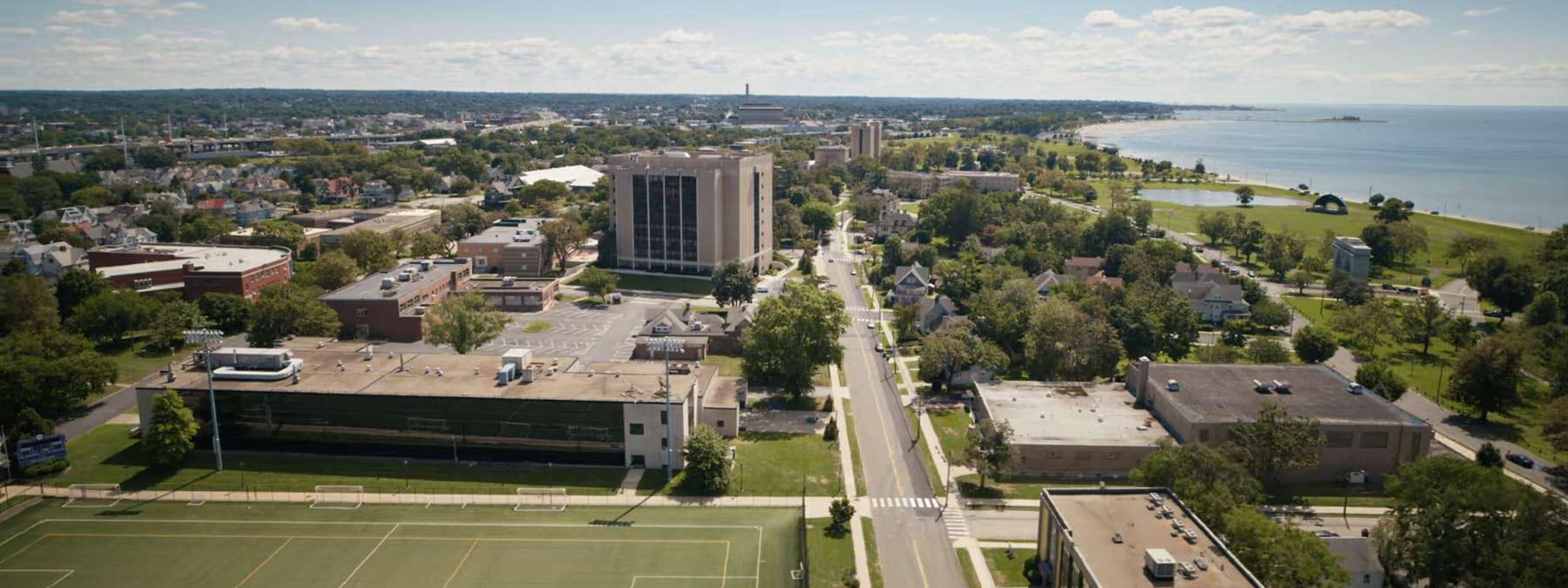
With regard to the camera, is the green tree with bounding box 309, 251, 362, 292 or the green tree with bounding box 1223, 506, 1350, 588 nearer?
the green tree with bounding box 1223, 506, 1350, 588

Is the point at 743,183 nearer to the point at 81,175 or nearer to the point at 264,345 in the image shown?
the point at 264,345

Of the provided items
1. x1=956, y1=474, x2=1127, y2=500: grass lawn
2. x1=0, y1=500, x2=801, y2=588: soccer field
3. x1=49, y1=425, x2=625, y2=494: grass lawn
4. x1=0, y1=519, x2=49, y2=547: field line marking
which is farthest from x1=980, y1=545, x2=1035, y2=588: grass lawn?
x1=0, y1=519, x2=49, y2=547: field line marking

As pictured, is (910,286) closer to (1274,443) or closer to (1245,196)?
(1274,443)

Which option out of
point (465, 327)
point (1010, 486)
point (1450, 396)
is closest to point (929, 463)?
point (1010, 486)

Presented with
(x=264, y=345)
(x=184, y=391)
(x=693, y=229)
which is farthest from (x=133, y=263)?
(x=693, y=229)

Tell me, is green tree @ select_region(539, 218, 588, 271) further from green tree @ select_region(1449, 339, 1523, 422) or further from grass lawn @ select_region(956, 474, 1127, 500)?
green tree @ select_region(1449, 339, 1523, 422)
